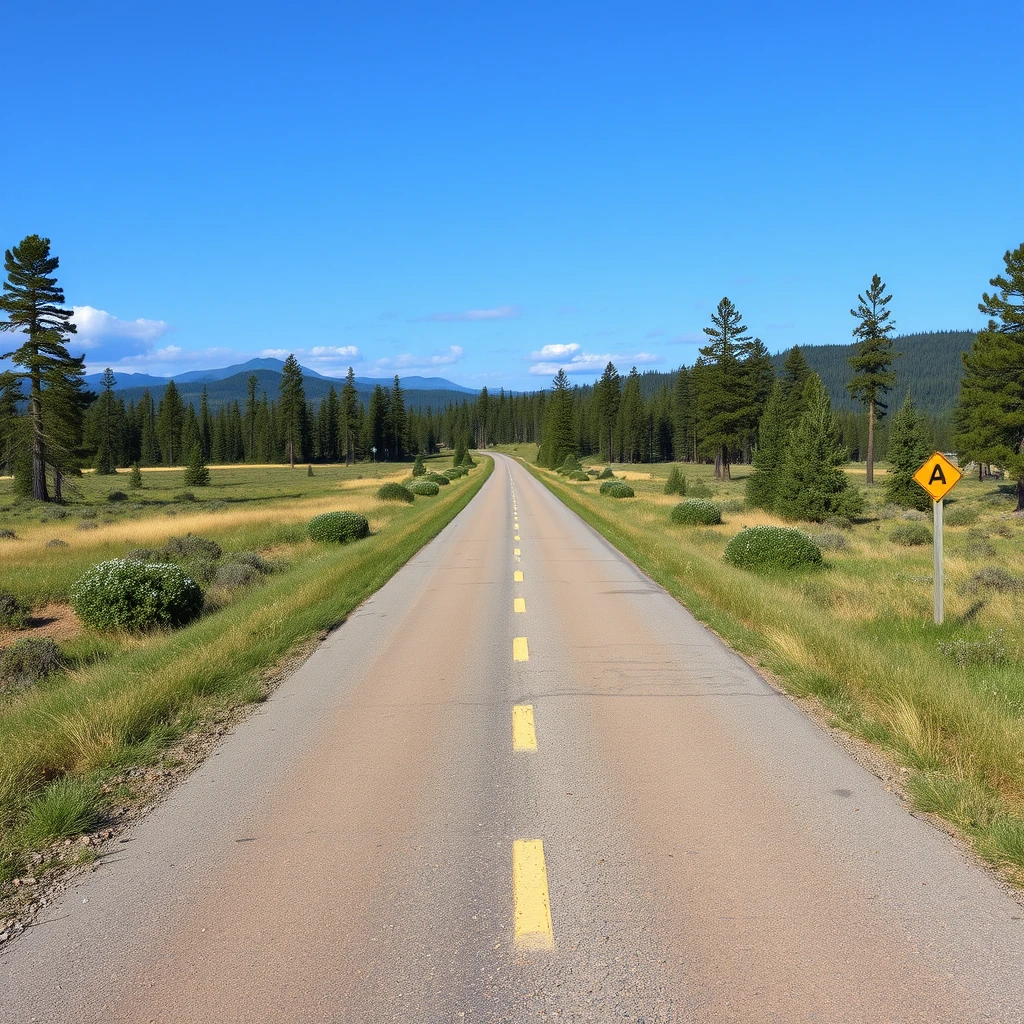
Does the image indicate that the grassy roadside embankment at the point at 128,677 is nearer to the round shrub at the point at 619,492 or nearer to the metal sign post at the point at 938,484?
the metal sign post at the point at 938,484

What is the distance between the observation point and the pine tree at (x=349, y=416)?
12169 centimetres

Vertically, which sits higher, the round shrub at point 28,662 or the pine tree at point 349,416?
the pine tree at point 349,416

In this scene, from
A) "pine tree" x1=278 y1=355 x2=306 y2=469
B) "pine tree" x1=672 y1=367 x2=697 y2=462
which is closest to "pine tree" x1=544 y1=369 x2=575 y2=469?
"pine tree" x1=672 y1=367 x2=697 y2=462

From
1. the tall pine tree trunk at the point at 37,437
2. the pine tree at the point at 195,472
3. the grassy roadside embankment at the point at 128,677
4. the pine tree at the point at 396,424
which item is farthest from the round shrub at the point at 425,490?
the pine tree at the point at 396,424

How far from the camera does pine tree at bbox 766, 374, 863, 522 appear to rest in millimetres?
32750

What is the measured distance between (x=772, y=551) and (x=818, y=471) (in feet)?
55.0

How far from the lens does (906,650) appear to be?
981cm

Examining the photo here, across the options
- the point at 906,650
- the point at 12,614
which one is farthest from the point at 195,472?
the point at 906,650

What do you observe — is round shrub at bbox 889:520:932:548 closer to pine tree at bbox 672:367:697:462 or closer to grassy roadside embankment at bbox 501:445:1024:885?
grassy roadside embankment at bbox 501:445:1024:885

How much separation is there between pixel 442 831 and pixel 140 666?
5619 mm

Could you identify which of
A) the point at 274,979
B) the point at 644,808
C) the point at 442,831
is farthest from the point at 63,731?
the point at 644,808

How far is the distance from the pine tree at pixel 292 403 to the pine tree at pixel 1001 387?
84868mm

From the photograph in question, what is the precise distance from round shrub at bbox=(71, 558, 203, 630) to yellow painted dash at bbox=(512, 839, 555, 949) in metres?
9.69

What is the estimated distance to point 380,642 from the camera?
1066cm
